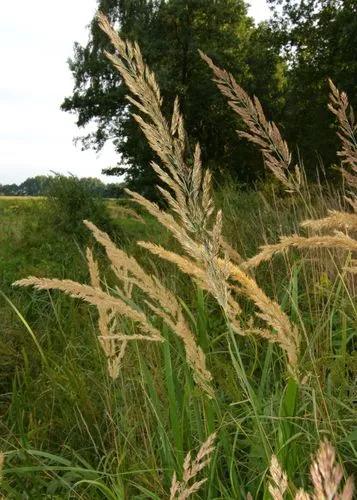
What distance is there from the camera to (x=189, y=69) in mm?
28172

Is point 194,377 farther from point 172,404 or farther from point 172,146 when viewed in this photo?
point 172,146

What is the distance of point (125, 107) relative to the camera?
92.6 ft

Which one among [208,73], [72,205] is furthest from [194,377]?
[208,73]

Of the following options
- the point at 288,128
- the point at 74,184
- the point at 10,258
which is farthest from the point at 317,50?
the point at 10,258

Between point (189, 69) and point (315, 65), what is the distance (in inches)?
273

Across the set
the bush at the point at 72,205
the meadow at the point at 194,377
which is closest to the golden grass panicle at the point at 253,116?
the meadow at the point at 194,377

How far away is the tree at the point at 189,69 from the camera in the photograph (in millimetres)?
26719

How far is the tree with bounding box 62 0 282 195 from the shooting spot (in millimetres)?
26719

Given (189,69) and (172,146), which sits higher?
(189,69)

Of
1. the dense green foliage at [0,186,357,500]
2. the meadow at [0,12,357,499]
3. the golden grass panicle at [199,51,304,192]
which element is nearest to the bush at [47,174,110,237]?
the dense green foliage at [0,186,357,500]

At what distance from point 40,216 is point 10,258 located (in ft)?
4.80

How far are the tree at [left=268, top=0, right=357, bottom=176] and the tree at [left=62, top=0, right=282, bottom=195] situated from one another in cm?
160

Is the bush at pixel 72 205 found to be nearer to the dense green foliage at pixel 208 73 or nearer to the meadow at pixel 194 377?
the meadow at pixel 194 377

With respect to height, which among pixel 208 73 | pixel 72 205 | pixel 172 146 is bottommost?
pixel 72 205
